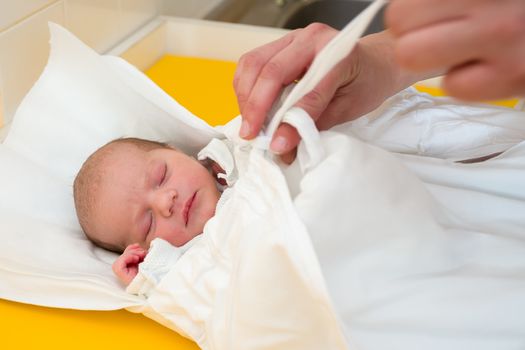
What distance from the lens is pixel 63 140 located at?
101cm

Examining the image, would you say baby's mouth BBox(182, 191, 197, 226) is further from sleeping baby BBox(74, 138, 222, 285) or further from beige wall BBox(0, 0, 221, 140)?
beige wall BBox(0, 0, 221, 140)

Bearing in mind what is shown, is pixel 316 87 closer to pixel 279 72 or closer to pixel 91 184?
pixel 279 72

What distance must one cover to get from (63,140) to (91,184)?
14 cm

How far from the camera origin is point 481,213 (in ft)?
2.50

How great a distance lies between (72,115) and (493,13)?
727 millimetres

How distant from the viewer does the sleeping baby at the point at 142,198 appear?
0.88m

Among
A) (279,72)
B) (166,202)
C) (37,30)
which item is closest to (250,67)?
(279,72)

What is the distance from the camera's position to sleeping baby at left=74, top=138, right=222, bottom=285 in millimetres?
882

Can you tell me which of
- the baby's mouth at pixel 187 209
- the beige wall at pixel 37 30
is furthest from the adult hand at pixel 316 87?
the beige wall at pixel 37 30

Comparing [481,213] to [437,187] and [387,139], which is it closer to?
[437,187]

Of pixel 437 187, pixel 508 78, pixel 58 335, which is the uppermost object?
pixel 508 78

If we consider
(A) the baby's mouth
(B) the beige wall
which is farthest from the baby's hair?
(B) the beige wall

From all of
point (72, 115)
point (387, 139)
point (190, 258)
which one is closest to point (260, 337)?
point (190, 258)

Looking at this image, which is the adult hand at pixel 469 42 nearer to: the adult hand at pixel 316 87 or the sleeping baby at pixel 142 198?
the adult hand at pixel 316 87
